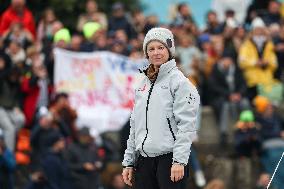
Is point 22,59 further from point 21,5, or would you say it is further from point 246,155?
point 246,155

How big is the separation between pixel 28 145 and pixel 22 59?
162cm

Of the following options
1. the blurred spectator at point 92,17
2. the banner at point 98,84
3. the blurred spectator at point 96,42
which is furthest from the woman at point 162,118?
the blurred spectator at point 92,17

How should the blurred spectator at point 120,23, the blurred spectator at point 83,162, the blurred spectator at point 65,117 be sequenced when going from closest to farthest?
the blurred spectator at point 83,162
the blurred spectator at point 65,117
the blurred spectator at point 120,23

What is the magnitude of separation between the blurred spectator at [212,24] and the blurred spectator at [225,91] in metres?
2.15

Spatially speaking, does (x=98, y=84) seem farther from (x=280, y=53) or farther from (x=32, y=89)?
(x=280, y=53)

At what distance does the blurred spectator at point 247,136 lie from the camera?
1902 centimetres

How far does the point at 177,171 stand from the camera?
9.33 meters

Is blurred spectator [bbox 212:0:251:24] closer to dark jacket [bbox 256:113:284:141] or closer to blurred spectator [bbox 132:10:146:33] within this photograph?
blurred spectator [bbox 132:10:146:33]

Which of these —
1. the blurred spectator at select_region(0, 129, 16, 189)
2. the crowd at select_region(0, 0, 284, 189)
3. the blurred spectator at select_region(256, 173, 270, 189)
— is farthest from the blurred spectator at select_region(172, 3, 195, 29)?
the blurred spectator at select_region(0, 129, 16, 189)

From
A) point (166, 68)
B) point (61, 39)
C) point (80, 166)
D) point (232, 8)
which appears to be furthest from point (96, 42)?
point (166, 68)

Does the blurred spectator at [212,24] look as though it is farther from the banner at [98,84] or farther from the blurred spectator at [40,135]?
the blurred spectator at [40,135]

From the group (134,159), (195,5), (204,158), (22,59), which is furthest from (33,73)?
(134,159)

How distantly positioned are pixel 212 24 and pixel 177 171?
1346 centimetres

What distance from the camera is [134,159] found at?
32.5 ft
